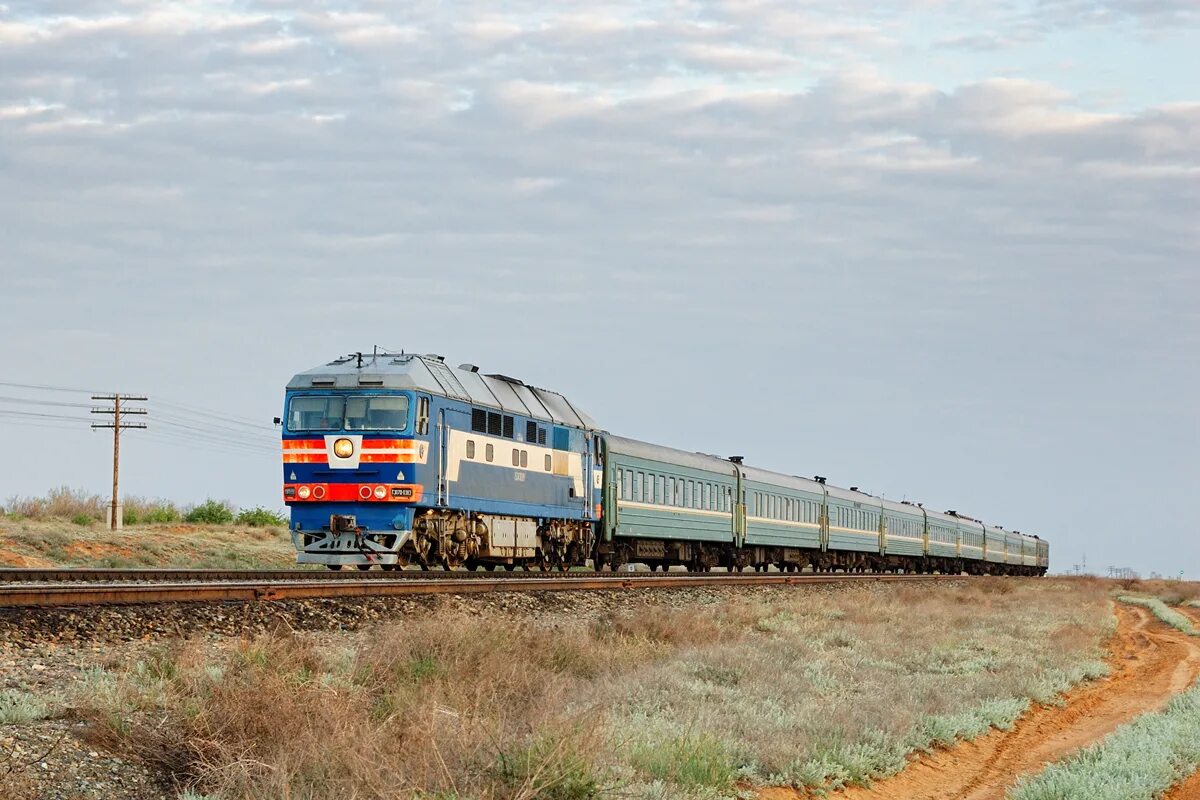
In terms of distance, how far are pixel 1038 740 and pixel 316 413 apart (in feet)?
54.1

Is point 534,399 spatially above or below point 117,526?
above

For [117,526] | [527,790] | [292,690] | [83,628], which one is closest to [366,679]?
[292,690]

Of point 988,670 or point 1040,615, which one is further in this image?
point 1040,615

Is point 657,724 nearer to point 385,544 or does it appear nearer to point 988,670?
point 988,670

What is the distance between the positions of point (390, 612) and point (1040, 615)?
1804 centimetres

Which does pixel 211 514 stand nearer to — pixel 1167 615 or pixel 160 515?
pixel 160 515

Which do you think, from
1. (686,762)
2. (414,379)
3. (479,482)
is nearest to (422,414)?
(414,379)

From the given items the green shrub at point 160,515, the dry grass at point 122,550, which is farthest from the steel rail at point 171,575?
the green shrub at point 160,515

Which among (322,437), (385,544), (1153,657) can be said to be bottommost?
(1153,657)

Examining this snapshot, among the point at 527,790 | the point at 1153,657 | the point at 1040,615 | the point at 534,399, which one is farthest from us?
the point at 534,399

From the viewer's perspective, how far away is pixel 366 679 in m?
12.1

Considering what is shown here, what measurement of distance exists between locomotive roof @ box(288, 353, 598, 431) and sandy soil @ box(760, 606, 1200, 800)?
521 inches

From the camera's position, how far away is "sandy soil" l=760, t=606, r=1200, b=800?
10.7m

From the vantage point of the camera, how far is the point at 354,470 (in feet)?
84.7
